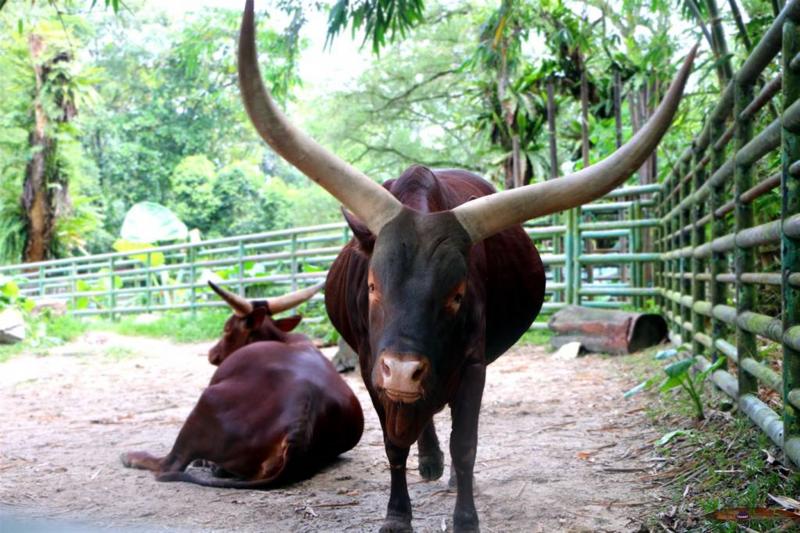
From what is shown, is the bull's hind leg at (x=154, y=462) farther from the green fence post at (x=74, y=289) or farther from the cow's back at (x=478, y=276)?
the green fence post at (x=74, y=289)

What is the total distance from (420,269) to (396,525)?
105 cm

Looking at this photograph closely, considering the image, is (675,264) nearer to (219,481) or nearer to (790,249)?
(790,249)

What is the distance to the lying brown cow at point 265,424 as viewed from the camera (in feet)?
14.2

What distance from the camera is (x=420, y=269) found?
303 centimetres

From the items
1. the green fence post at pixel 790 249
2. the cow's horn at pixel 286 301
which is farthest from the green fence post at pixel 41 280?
the green fence post at pixel 790 249

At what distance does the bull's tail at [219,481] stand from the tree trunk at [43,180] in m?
18.3

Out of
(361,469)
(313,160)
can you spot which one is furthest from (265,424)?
(313,160)

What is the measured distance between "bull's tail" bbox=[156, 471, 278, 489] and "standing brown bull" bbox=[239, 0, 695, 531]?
105cm

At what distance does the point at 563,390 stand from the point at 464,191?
123 inches

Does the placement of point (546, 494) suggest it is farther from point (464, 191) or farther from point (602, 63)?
point (602, 63)

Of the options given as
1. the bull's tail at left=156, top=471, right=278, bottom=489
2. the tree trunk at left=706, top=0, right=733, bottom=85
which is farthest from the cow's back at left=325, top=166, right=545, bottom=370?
the tree trunk at left=706, top=0, right=733, bottom=85

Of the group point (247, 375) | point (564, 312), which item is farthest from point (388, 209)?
point (564, 312)

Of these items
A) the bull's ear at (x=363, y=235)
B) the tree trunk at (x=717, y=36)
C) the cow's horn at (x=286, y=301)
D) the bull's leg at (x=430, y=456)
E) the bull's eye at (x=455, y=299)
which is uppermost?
the tree trunk at (x=717, y=36)

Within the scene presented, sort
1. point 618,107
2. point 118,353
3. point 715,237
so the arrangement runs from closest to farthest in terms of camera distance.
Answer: point 715,237 → point 118,353 → point 618,107
